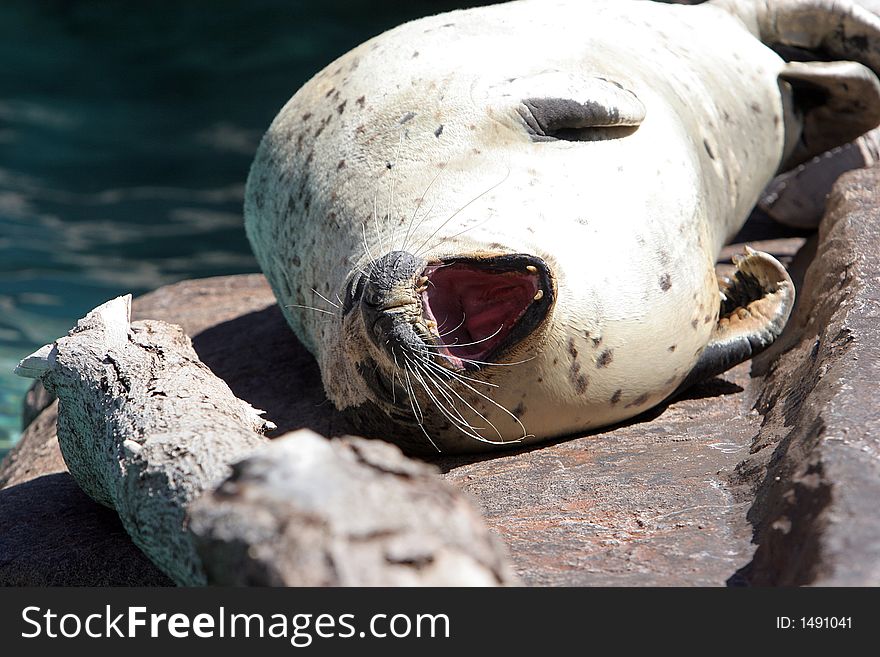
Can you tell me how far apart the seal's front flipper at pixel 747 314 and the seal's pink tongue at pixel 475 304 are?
97 cm

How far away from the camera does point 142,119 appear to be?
12.2 metres

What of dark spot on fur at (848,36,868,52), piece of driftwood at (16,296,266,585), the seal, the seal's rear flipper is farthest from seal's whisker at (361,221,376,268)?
dark spot on fur at (848,36,868,52)

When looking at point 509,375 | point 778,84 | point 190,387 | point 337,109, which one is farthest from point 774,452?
point 778,84

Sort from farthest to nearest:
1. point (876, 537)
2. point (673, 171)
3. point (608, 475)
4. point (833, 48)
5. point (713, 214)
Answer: point (833, 48) < point (713, 214) < point (673, 171) < point (608, 475) < point (876, 537)

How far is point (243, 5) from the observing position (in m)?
12.8

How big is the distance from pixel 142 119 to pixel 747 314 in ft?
30.8

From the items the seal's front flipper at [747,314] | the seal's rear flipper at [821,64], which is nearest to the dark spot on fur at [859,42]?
the seal's rear flipper at [821,64]

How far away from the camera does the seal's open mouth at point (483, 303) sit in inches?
127

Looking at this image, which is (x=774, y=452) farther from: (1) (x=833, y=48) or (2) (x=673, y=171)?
(1) (x=833, y=48)

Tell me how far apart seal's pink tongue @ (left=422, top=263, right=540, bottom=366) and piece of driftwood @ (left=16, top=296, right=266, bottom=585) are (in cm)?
63

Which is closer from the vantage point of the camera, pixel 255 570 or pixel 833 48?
pixel 255 570

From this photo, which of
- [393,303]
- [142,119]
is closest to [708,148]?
[393,303]

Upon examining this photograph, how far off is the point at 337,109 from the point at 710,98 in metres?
1.68

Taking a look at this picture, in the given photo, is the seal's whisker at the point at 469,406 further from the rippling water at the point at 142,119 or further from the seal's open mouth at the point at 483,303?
the rippling water at the point at 142,119
